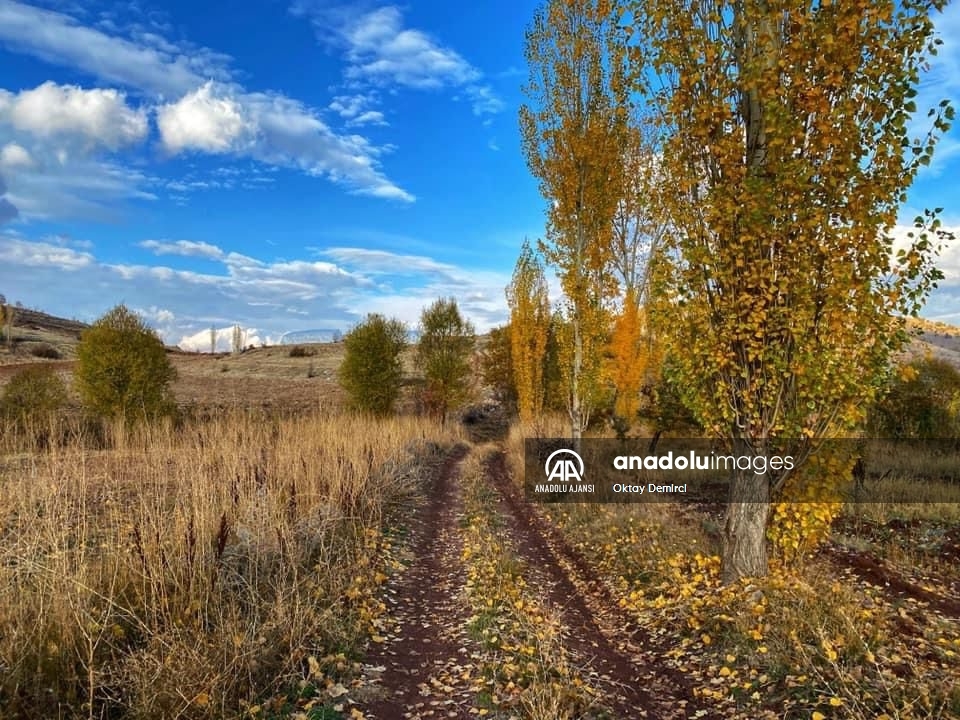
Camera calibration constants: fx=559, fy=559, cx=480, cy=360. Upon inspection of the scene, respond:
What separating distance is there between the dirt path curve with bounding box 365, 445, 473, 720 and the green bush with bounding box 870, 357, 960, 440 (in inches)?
696

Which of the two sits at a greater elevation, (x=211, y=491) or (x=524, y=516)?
(x=211, y=491)

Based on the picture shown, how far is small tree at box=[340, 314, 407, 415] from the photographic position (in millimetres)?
28125

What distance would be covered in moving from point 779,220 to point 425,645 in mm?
5524

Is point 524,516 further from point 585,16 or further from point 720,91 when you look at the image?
point 585,16

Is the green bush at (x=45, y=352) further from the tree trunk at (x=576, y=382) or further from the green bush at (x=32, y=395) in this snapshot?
the tree trunk at (x=576, y=382)

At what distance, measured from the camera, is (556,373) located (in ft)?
99.2

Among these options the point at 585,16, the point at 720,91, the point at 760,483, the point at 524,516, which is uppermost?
the point at 585,16

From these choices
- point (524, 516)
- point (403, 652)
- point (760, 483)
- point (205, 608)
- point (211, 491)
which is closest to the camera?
point (205, 608)

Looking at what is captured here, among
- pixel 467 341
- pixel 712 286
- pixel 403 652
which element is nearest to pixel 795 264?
pixel 712 286

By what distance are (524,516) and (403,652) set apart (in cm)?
703

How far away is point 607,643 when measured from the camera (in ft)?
18.3

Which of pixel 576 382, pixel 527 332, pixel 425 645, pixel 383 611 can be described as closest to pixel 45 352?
pixel 527 332

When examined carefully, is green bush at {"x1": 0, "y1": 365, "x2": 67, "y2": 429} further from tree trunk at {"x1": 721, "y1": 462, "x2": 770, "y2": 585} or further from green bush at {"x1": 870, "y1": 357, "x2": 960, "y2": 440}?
green bush at {"x1": 870, "y1": 357, "x2": 960, "y2": 440}

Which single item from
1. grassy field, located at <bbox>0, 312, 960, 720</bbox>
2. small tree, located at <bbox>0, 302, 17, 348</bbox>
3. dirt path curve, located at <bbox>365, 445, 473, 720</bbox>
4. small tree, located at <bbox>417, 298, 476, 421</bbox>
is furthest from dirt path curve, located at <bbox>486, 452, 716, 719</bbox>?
small tree, located at <bbox>0, 302, 17, 348</bbox>
